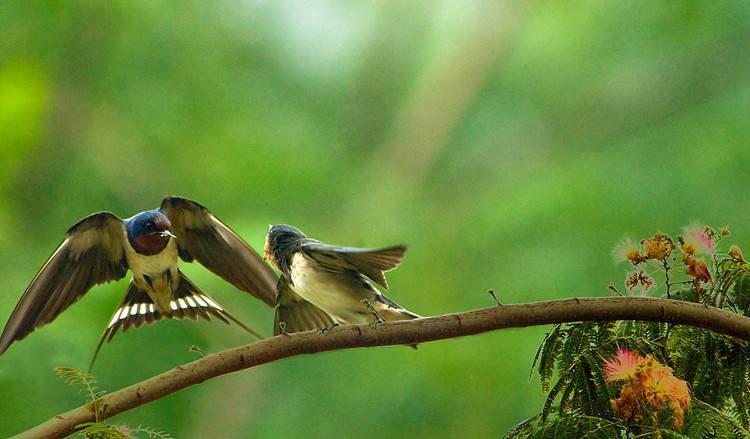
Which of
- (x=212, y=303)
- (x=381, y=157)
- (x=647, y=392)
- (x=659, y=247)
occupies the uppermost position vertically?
(x=381, y=157)

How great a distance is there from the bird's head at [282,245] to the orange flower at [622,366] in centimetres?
37

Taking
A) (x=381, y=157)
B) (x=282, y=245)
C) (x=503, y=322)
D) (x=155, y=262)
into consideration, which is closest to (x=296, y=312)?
(x=282, y=245)

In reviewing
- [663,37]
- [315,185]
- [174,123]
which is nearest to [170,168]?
[174,123]

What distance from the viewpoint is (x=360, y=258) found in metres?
0.74

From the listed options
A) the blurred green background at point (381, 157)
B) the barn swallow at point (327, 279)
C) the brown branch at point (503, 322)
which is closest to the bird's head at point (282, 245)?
the barn swallow at point (327, 279)

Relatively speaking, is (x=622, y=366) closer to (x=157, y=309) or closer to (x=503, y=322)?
(x=503, y=322)

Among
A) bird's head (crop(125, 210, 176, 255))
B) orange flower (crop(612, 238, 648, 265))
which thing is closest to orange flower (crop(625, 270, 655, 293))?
orange flower (crop(612, 238, 648, 265))

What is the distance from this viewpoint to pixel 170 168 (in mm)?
2402

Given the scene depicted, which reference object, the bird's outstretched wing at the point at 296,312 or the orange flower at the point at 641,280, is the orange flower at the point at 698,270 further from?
the bird's outstretched wing at the point at 296,312

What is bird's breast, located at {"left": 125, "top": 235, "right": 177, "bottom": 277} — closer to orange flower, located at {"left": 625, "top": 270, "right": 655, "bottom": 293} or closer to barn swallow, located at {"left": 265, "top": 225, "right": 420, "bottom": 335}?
barn swallow, located at {"left": 265, "top": 225, "right": 420, "bottom": 335}

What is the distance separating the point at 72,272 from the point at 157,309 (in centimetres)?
10

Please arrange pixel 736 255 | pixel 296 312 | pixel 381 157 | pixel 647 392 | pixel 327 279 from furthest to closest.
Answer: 1. pixel 381 157
2. pixel 296 312
3. pixel 327 279
4. pixel 736 255
5. pixel 647 392

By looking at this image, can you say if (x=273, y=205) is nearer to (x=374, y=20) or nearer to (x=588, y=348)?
(x=374, y=20)

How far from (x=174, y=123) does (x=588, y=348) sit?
200 centimetres
